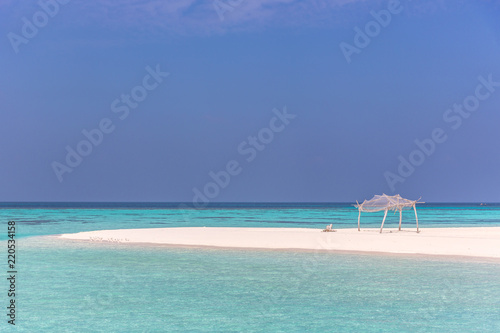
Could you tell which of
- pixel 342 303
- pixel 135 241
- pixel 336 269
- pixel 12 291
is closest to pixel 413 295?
pixel 342 303

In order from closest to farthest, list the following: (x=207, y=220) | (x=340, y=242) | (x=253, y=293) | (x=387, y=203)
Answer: (x=253, y=293), (x=340, y=242), (x=387, y=203), (x=207, y=220)

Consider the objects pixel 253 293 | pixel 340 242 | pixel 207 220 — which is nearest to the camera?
pixel 253 293

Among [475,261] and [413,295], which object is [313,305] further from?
[475,261]

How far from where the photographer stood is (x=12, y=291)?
15062mm

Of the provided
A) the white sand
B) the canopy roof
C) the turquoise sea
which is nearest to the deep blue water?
the white sand

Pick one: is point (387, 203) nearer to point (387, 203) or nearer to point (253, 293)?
point (387, 203)

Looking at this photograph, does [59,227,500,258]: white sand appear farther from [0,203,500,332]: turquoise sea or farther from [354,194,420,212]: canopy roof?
[0,203,500,332]: turquoise sea

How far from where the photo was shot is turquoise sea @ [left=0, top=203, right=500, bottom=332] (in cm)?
1150

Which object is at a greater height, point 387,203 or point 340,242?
point 387,203

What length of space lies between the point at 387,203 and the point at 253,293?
767 inches

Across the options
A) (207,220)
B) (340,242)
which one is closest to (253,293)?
(340,242)

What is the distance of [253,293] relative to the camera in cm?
1462

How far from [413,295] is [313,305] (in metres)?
2.93

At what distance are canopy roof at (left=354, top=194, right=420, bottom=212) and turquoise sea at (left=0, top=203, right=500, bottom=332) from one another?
1009 centimetres
